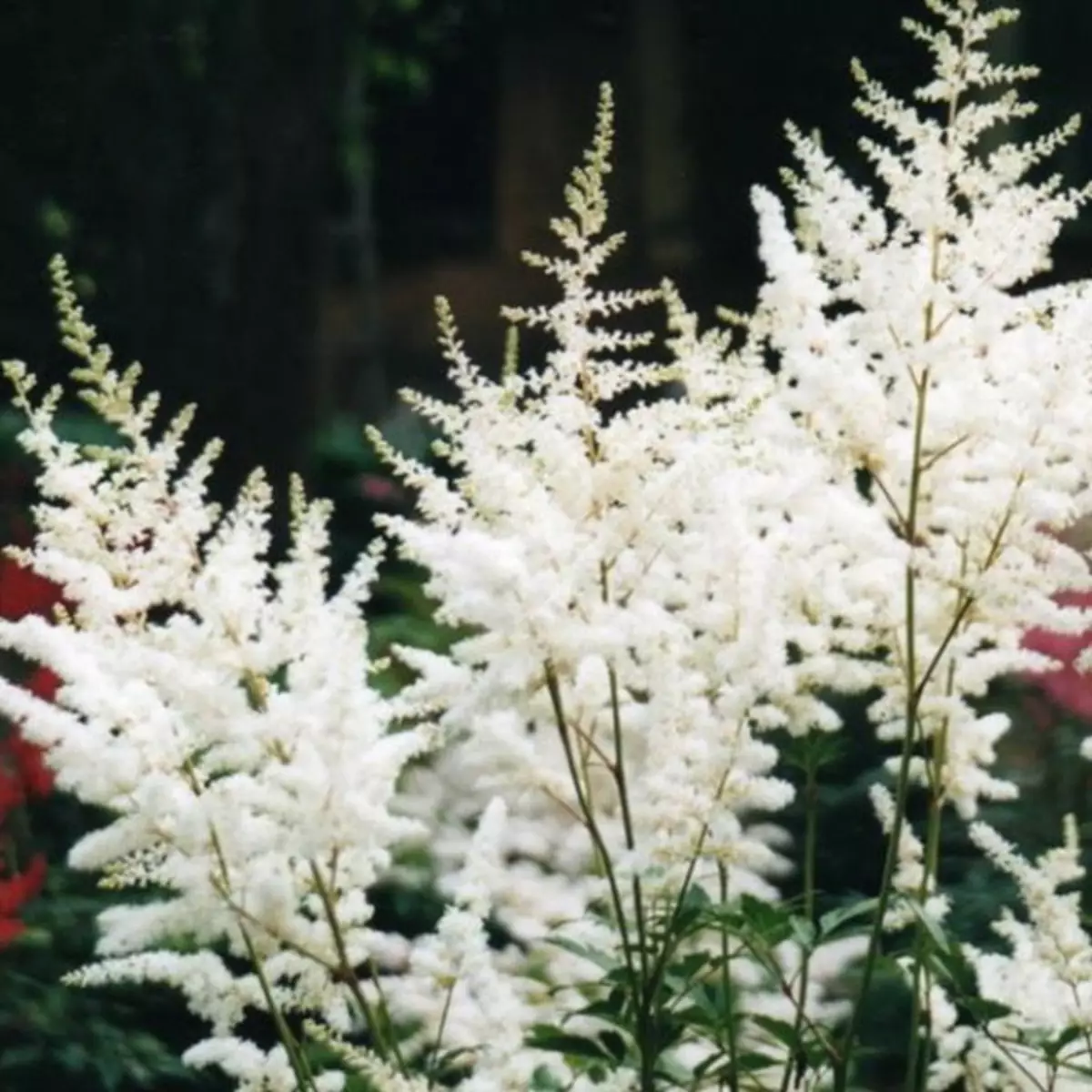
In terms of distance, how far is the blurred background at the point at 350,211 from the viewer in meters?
3.56

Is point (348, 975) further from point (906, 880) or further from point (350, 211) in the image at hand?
point (350, 211)

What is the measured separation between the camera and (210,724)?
197 centimetres

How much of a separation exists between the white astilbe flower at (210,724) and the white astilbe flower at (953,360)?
1.49ft

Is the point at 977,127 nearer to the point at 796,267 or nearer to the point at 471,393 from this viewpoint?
the point at 796,267

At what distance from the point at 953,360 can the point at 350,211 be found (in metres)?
8.33

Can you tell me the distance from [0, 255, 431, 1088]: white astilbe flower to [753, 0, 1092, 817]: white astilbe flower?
0.45 m

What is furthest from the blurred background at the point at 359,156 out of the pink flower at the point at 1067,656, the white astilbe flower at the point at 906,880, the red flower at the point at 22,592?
the white astilbe flower at the point at 906,880

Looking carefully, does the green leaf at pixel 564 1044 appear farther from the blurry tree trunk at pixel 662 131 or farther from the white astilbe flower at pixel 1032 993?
the blurry tree trunk at pixel 662 131

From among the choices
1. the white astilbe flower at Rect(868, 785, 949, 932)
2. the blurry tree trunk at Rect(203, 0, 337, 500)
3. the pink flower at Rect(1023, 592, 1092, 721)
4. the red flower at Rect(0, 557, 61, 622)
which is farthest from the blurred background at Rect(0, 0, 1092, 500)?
the white astilbe flower at Rect(868, 785, 949, 932)

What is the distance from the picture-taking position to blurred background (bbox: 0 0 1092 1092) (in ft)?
11.7

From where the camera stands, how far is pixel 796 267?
210cm

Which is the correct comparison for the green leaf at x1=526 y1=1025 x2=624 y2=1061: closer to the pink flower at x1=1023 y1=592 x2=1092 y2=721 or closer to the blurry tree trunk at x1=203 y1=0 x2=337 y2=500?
the pink flower at x1=1023 y1=592 x2=1092 y2=721

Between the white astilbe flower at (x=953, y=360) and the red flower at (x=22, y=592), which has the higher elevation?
the red flower at (x=22, y=592)

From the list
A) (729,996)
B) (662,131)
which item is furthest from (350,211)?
(729,996)
